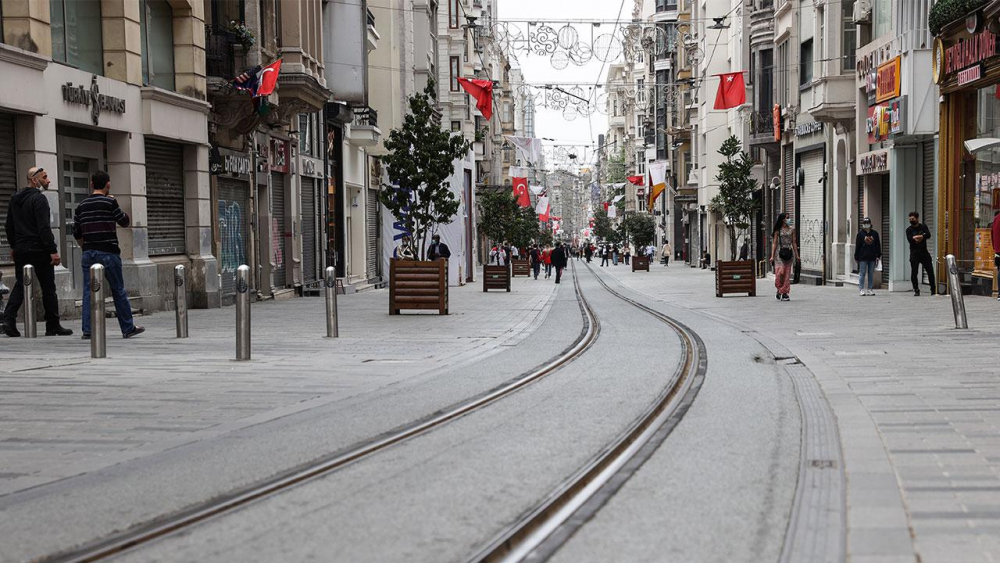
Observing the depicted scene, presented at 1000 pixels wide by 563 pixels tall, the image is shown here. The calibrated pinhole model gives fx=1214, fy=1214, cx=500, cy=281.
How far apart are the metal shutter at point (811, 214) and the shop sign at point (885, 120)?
6.84 m

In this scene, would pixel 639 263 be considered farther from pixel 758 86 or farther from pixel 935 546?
pixel 935 546

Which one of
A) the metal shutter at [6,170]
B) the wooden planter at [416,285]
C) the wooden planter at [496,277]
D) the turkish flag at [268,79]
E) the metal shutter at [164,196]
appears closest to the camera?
the metal shutter at [6,170]

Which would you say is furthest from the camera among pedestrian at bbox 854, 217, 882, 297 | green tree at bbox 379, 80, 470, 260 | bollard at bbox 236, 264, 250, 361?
pedestrian at bbox 854, 217, 882, 297

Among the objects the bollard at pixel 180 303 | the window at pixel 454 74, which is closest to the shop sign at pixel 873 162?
the bollard at pixel 180 303

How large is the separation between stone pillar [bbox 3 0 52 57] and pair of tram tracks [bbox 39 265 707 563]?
10583 mm

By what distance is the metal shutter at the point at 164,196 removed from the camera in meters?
22.0

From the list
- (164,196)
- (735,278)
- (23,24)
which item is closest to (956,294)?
(23,24)

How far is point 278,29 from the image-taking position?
29750mm

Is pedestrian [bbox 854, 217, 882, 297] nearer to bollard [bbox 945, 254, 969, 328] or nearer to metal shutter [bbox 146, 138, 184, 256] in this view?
bollard [bbox 945, 254, 969, 328]

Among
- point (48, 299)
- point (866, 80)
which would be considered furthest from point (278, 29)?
point (48, 299)

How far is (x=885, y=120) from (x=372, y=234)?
19923 millimetres

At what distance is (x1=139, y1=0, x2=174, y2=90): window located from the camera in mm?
22062

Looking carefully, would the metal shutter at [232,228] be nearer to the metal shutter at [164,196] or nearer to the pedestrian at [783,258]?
the metal shutter at [164,196]

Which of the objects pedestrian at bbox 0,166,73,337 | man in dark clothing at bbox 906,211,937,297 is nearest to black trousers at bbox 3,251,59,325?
pedestrian at bbox 0,166,73,337
